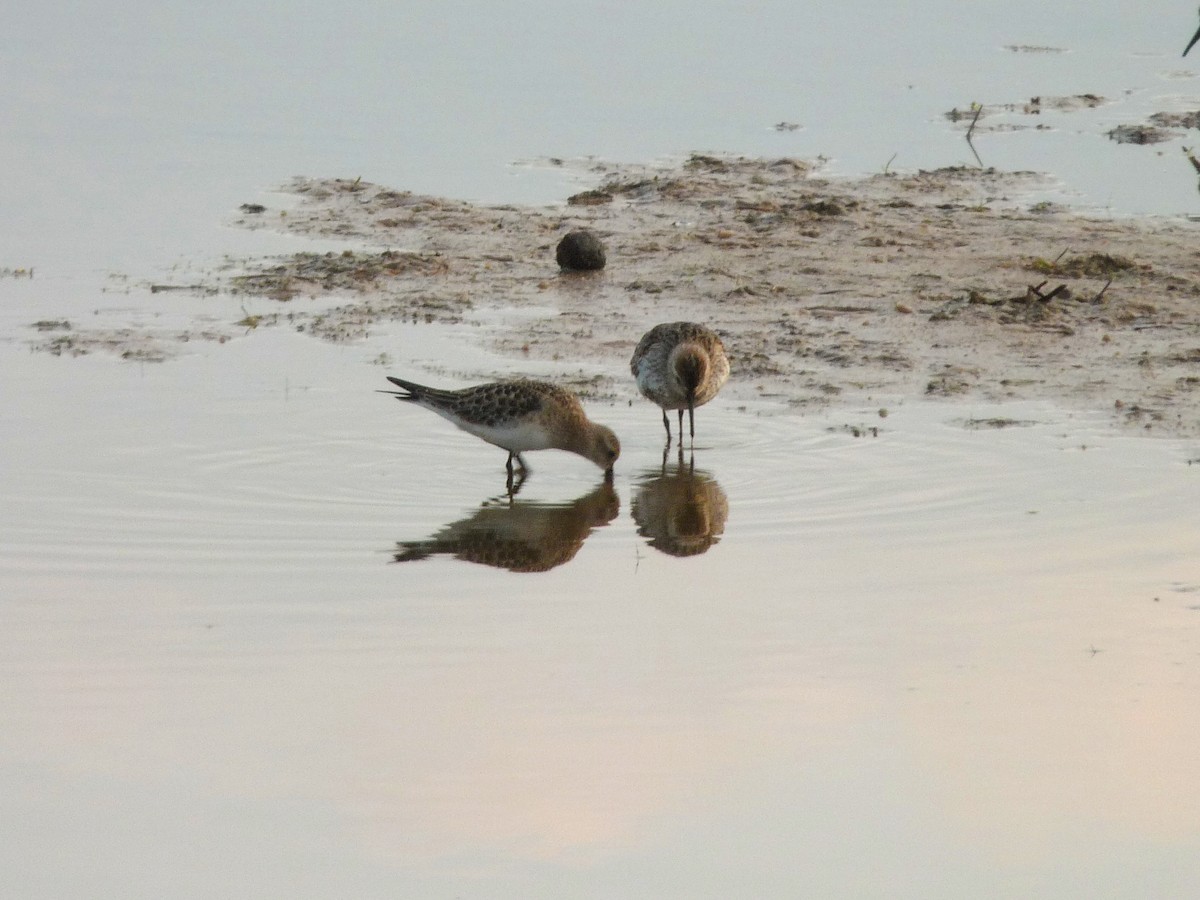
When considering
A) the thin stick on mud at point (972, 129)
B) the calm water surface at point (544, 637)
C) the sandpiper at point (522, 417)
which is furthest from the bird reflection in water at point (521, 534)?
the thin stick on mud at point (972, 129)

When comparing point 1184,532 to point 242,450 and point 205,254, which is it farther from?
point 205,254

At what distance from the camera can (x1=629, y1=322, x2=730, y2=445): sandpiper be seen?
11.4m

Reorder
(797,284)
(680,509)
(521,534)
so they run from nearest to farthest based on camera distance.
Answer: (521,534)
(680,509)
(797,284)

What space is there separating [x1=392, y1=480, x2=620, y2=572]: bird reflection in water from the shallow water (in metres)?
0.05

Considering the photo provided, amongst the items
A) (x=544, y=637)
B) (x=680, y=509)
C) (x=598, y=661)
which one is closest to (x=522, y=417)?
(x=680, y=509)

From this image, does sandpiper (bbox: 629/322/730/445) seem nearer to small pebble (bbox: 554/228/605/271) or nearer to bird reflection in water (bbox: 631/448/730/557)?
bird reflection in water (bbox: 631/448/730/557)

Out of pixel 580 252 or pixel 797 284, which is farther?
pixel 580 252

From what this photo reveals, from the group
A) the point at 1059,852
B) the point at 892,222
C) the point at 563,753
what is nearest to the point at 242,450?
the point at 563,753

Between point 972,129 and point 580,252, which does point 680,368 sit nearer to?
point 580,252

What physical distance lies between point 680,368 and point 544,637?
3.68 meters

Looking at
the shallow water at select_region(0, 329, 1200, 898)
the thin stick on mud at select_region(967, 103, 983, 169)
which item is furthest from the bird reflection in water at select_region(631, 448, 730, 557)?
the thin stick on mud at select_region(967, 103, 983, 169)

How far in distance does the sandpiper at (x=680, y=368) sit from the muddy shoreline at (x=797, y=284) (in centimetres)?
73

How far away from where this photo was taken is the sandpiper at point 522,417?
1080 cm

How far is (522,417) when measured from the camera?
425 inches
